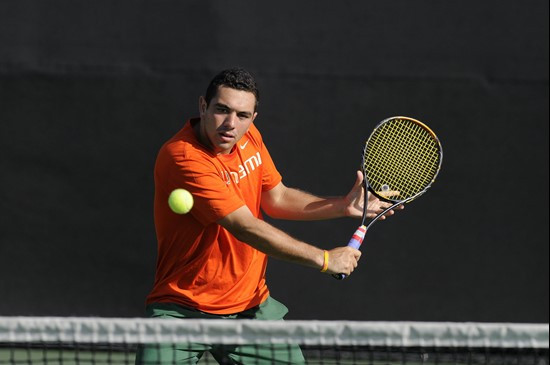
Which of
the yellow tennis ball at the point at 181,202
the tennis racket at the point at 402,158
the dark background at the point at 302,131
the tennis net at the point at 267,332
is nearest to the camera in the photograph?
the tennis net at the point at 267,332

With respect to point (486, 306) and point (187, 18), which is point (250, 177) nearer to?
point (187, 18)

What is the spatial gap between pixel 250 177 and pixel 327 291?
1892mm

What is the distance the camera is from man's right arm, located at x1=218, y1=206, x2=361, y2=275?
344cm

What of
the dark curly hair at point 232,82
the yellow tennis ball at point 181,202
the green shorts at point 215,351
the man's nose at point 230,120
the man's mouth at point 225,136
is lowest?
the green shorts at point 215,351

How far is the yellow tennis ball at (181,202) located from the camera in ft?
11.2

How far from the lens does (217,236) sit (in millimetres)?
3598

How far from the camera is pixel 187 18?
213 inches

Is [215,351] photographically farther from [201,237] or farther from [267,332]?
[267,332]

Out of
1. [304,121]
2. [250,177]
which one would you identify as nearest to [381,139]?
[250,177]

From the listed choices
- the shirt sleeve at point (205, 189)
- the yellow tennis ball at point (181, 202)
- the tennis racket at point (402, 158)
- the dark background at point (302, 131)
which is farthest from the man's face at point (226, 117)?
the dark background at point (302, 131)

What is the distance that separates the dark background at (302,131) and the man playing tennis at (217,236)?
1788 mm

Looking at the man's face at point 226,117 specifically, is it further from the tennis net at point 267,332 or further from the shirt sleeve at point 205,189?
the tennis net at point 267,332

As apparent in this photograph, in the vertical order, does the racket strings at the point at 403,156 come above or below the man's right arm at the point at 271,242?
above

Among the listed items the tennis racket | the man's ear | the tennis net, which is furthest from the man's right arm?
the tennis racket
